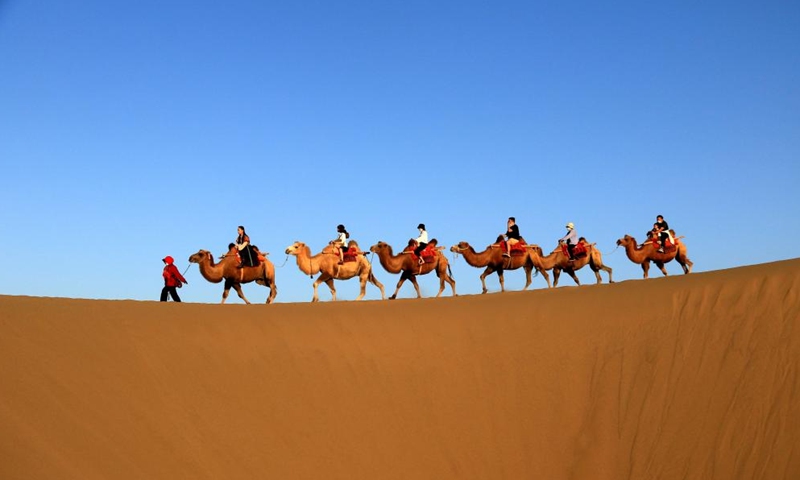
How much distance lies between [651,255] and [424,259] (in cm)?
842

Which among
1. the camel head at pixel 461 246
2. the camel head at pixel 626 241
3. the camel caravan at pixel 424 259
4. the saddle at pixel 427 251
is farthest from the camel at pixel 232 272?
the camel head at pixel 626 241

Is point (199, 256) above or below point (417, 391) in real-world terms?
above

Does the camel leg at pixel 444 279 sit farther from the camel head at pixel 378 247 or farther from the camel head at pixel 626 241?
the camel head at pixel 626 241

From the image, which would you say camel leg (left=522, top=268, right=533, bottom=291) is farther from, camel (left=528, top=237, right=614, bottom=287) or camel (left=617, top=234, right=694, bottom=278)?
camel (left=617, top=234, right=694, bottom=278)

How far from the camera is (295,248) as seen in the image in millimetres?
21562

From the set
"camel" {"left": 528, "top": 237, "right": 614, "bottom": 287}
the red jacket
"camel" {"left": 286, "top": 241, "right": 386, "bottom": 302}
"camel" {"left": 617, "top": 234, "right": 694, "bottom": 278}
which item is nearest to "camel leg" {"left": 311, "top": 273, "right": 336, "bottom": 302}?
"camel" {"left": 286, "top": 241, "right": 386, "bottom": 302}

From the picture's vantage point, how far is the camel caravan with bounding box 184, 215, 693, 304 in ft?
69.4

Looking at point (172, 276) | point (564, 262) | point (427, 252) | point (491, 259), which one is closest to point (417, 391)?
point (172, 276)

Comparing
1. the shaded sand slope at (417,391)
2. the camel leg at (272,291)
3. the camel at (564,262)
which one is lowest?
the shaded sand slope at (417,391)

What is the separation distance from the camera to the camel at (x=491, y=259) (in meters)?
24.3

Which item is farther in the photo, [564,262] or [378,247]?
[564,262]

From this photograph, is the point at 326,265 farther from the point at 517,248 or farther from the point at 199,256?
the point at 517,248

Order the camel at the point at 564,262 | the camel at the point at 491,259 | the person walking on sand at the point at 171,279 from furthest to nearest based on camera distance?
the camel at the point at 564,262
the camel at the point at 491,259
the person walking on sand at the point at 171,279

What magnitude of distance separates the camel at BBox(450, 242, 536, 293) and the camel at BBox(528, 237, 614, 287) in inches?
29.0
